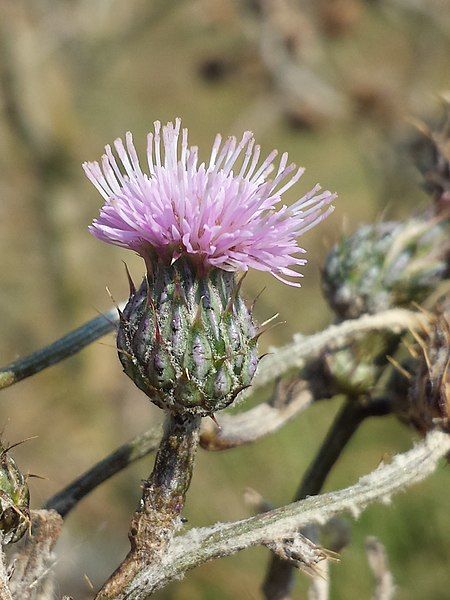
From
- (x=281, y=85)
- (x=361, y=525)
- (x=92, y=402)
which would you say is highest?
(x=281, y=85)

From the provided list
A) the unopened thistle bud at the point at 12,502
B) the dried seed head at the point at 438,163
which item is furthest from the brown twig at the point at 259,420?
the dried seed head at the point at 438,163

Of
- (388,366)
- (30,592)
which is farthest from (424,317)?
(30,592)

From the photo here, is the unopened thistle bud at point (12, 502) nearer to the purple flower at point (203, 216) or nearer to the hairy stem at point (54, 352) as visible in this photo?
the hairy stem at point (54, 352)

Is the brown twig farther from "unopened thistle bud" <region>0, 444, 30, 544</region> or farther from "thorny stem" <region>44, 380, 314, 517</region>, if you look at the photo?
"unopened thistle bud" <region>0, 444, 30, 544</region>

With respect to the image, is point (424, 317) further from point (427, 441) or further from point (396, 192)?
point (396, 192)

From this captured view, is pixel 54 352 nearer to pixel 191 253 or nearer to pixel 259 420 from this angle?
pixel 191 253
